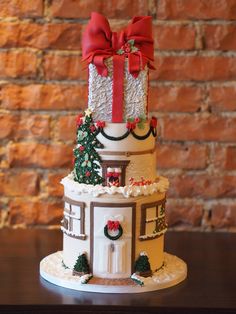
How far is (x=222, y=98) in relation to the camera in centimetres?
172

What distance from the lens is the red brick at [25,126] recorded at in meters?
1.73

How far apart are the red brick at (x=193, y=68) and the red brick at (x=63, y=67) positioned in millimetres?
209

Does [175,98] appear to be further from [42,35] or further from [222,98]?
[42,35]

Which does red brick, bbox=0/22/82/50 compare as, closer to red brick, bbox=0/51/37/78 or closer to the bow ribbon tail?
red brick, bbox=0/51/37/78

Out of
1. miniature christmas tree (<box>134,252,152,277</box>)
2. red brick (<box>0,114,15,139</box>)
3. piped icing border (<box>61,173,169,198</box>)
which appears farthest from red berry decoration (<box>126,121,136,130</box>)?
red brick (<box>0,114,15,139</box>)

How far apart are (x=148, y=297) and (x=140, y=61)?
474 millimetres

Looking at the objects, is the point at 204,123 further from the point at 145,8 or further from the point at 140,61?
the point at 140,61

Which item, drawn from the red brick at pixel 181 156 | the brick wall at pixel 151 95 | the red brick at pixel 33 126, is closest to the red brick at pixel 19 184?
the brick wall at pixel 151 95

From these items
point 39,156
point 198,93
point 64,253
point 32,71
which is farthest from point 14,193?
→ point 198,93

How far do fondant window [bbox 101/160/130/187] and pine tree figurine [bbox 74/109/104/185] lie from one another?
0.6 inches

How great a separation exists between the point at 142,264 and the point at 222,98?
674 mm

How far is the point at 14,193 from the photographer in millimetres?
1759

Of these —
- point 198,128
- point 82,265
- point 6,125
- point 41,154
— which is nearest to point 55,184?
point 41,154

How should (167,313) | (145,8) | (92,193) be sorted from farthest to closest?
(145,8) < (92,193) < (167,313)
